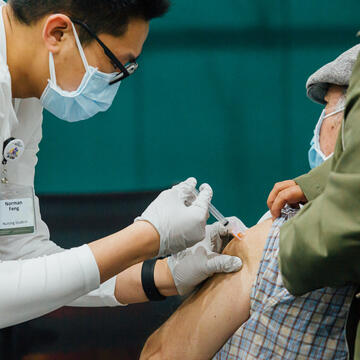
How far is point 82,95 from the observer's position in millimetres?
1546

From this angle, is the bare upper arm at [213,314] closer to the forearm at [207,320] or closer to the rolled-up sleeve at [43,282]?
the forearm at [207,320]

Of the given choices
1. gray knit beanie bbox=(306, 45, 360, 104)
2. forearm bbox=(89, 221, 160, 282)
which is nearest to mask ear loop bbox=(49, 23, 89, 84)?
forearm bbox=(89, 221, 160, 282)

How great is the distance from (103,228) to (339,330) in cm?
125

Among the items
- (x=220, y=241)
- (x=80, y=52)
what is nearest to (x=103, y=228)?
(x=220, y=241)

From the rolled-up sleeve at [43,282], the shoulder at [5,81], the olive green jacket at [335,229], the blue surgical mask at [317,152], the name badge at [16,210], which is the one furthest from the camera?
the blue surgical mask at [317,152]

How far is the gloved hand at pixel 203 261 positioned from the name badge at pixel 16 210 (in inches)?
18.3

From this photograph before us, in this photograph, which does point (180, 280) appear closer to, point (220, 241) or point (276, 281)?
point (220, 241)

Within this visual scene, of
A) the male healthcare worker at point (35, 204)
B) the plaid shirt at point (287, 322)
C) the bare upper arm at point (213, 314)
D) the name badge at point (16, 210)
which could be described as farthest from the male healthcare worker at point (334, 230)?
the name badge at point (16, 210)

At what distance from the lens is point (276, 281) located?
1209mm

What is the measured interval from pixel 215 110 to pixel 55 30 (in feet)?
5.73

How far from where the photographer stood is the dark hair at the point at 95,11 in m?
1.40

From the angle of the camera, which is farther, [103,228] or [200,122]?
[200,122]

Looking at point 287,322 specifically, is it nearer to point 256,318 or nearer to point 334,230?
point 256,318

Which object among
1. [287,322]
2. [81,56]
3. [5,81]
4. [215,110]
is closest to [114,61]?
[81,56]
